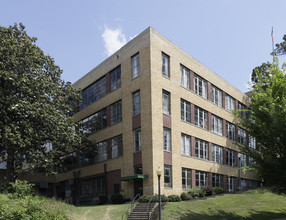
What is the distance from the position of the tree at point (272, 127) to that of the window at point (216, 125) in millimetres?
16358

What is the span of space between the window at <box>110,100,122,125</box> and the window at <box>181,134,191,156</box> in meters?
6.95

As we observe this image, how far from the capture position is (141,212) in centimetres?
2594

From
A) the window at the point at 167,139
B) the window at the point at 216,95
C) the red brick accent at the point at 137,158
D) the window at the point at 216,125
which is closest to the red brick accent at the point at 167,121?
the window at the point at 167,139

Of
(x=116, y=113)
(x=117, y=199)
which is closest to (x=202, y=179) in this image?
(x=117, y=199)

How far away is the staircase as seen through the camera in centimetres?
2520

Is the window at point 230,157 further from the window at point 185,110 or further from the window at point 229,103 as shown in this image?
the window at point 185,110

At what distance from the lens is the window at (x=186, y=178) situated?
33.3 metres

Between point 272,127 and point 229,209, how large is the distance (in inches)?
310

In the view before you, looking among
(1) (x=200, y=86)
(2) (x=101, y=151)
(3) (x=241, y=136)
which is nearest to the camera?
(2) (x=101, y=151)

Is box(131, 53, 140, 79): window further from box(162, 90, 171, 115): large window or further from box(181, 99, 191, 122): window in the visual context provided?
box(181, 99, 191, 122): window

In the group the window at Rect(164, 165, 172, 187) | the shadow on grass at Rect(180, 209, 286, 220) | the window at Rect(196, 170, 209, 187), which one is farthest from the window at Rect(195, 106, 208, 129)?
the shadow on grass at Rect(180, 209, 286, 220)

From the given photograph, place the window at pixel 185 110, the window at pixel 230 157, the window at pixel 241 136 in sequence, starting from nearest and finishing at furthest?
1. the window at pixel 185 110
2. the window at pixel 230 157
3. the window at pixel 241 136

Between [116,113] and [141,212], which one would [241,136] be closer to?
→ [116,113]

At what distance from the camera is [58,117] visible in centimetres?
3069
